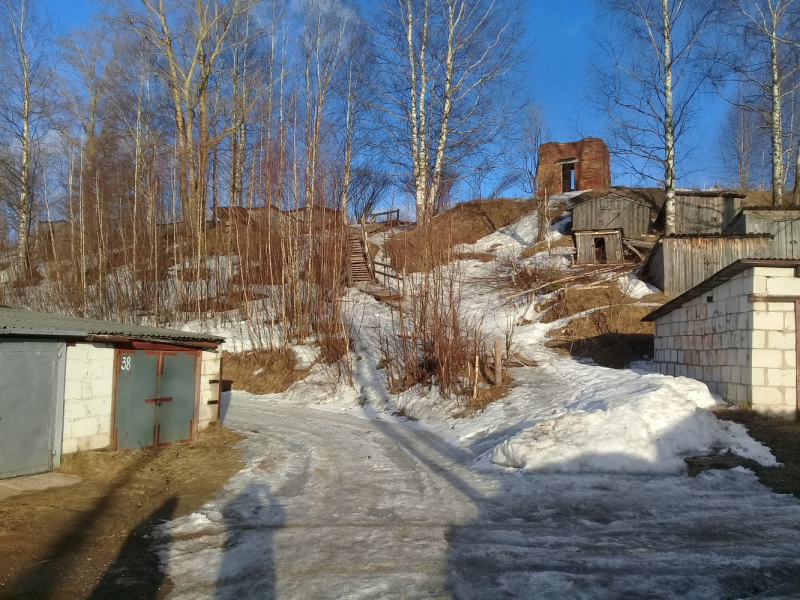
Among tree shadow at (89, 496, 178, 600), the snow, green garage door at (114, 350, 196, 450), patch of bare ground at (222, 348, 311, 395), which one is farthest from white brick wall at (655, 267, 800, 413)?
patch of bare ground at (222, 348, 311, 395)

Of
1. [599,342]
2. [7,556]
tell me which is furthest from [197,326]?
[7,556]

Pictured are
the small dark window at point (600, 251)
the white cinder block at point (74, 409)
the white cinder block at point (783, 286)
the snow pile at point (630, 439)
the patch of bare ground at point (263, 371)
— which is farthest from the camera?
the small dark window at point (600, 251)

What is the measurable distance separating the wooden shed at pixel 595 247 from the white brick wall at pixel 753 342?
15793 mm

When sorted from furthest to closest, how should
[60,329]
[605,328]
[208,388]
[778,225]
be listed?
[778,225] < [605,328] < [208,388] < [60,329]

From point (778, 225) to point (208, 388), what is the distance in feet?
77.8

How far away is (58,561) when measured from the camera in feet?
19.1

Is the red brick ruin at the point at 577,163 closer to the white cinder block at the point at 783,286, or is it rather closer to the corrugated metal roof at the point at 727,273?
the corrugated metal roof at the point at 727,273

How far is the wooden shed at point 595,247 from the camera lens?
2872 cm

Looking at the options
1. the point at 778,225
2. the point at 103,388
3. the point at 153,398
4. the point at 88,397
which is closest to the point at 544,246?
the point at 778,225

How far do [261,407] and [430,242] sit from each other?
24.3 ft

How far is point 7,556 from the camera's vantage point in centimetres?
581

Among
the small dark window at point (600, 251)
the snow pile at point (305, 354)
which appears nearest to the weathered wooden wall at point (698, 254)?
the small dark window at point (600, 251)

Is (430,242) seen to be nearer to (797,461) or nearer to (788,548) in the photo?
(797,461)

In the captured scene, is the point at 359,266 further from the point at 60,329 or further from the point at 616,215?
the point at 60,329
